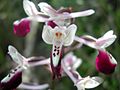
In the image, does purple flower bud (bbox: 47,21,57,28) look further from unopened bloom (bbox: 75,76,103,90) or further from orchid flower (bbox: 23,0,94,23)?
unopened bloom (bbox: 75,76,103,90)

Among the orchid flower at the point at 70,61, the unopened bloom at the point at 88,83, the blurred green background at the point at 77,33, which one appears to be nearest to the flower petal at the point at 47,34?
the unopened bloom at the point at 88,83

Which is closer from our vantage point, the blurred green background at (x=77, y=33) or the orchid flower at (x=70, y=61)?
the orchid flower at (x=70, y=61)

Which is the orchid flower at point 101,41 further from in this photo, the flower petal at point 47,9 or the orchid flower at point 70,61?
the orchid flower at point 70,61

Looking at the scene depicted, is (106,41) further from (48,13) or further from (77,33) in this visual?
(77,33)

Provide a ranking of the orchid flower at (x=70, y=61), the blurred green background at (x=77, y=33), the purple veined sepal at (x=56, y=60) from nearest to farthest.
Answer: the purple veined sepal at (x=56, y=60), the orchid flower at (x=70, y=61), the blurred green background at (x=77, y=33)

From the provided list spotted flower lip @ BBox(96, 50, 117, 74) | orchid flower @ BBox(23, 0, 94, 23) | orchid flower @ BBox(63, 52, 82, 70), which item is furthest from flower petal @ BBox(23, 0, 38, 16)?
orchid flower @ BBox(63, 52, 82, 70)

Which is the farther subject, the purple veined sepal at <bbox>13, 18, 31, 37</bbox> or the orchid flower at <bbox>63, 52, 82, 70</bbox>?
the orchid flower at <bbox>63, 52, 82, 70</bbox>
